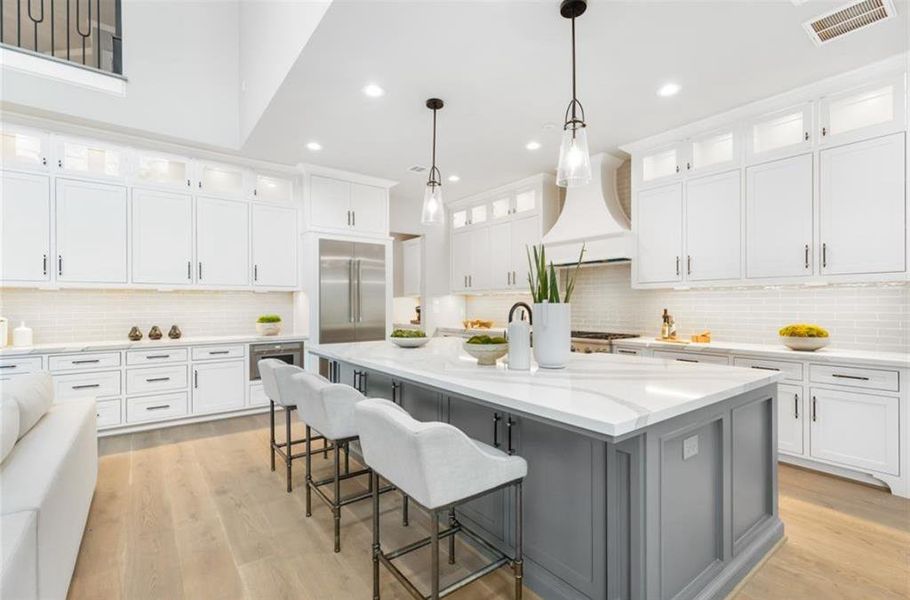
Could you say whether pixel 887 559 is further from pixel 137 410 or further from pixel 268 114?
pixel 137 410

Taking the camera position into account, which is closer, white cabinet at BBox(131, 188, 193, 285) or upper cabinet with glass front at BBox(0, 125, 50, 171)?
upper cabinet with glass front at BBox(0, 125, 50, 171)

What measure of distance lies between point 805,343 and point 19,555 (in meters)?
4.46

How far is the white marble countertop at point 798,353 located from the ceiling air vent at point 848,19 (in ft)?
6.85

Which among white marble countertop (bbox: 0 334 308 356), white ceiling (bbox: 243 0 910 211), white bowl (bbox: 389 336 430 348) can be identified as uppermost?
white ceiling (bbox: 243 0 910 211)

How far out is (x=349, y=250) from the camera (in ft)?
17.9

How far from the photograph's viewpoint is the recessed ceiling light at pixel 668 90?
10.5 ft

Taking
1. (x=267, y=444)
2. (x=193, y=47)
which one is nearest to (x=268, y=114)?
(x=193, y=47)

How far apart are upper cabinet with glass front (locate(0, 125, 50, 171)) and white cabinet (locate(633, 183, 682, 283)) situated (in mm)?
5785

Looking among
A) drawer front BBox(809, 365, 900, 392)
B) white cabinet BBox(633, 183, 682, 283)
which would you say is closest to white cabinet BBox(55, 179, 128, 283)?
white cabinet BBox(633, 183, 682, 283)

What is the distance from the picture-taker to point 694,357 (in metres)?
3.70

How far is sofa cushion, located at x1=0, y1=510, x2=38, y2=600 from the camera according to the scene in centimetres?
117

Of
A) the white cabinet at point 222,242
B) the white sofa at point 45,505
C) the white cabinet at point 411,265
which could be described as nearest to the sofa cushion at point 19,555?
the white sofa at point 45,505

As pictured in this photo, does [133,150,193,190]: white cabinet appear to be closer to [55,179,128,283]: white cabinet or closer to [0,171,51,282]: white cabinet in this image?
[55,179,128,283]: white cabinet

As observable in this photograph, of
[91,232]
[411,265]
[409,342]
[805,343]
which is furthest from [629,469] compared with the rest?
[411,265]
